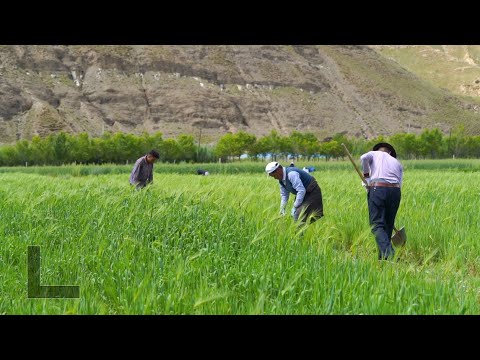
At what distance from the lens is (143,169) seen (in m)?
9.74

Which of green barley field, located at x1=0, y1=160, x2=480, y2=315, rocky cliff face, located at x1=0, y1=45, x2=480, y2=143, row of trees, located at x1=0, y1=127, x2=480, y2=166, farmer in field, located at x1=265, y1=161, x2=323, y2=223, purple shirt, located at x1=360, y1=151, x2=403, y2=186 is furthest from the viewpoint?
rocky cliff face, located at x1=0, y1=45, x2=480, y2=143

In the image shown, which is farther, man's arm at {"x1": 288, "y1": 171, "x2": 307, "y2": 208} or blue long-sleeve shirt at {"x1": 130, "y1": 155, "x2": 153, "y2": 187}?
blue long-sleeve shirt at {"x1": 130, "y1": 155, "x2": 153, "y2": 187}

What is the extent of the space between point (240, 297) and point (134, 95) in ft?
365

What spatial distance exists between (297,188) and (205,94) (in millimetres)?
111812

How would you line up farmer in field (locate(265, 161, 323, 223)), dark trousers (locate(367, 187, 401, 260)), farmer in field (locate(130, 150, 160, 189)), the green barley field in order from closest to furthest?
the green barley field, dark trousers (locate(367, 187, 401, 260)), farmer in field (locate(265, 161, 323, 223)), farmer in field (locate(130, 150, 160, 189))

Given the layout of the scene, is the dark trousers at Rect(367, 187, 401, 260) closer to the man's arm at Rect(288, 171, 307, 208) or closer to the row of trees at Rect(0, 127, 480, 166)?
the man's arm at Rect(288, 171, 307, 208)

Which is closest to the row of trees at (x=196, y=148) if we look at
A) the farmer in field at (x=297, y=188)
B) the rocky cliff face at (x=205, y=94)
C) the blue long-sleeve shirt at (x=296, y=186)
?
the rocky cliff face at (x=205, y=94)

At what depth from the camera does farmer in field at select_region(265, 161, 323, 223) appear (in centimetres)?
660

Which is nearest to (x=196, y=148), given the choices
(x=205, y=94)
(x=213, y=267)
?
(x=205, y=94)

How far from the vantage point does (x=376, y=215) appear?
19.5 ft

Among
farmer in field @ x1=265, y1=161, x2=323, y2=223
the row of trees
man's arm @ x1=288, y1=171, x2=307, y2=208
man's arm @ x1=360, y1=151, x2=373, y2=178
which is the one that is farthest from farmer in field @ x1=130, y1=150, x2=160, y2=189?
the row of trees

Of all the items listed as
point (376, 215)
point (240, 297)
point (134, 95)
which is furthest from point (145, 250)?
point (134, 95)

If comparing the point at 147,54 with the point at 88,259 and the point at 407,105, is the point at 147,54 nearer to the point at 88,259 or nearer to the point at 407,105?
the point at 407,105

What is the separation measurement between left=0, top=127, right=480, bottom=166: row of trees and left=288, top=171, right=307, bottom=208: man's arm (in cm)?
4573
